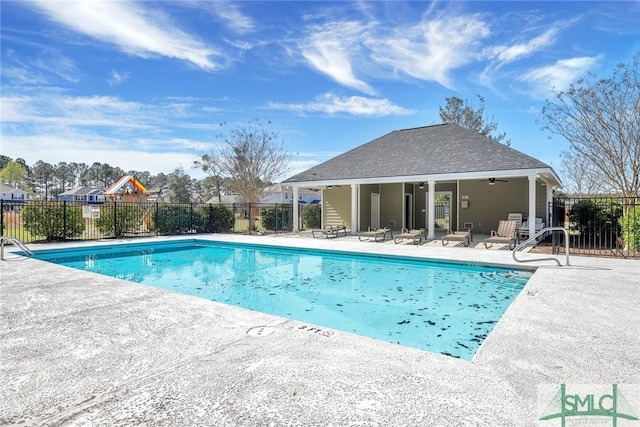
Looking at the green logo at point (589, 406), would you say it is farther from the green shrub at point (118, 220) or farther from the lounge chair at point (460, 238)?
the green shrub at point (118, 220)

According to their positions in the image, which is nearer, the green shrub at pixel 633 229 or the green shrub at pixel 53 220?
the green shrub at pixel 633 229

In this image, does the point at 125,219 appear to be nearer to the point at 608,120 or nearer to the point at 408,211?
the point at 408,211

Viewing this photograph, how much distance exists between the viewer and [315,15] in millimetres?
12008

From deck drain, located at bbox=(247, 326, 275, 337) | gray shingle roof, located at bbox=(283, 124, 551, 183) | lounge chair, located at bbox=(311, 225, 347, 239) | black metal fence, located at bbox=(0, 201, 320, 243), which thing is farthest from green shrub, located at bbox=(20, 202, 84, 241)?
deck drain, located at bbox=(247, 326, 275, 337)

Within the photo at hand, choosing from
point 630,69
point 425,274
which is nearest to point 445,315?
point 425,274

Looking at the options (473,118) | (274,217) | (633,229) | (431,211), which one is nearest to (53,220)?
(274,217)

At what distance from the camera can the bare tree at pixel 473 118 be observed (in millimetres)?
31641

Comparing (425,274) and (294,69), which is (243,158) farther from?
(425,274)

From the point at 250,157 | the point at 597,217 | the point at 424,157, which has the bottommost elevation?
the point at 597,217

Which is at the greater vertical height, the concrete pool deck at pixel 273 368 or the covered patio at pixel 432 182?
the covered patio at pixel 432 182

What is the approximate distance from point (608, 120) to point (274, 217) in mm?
16569

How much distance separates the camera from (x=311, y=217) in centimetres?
2298

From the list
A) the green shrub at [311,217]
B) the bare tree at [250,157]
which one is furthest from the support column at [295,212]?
the bare tree at [250,157]

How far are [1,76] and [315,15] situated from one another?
38.1 ft
